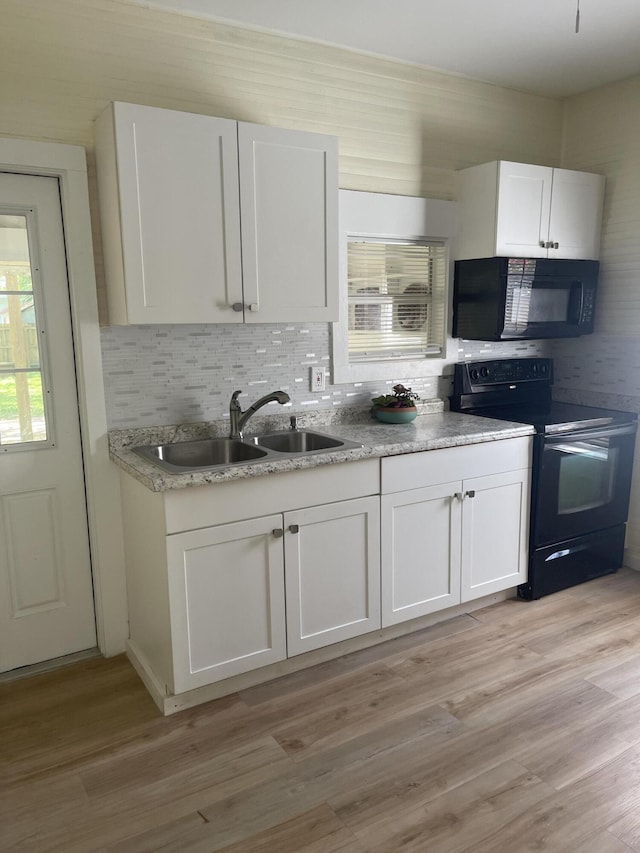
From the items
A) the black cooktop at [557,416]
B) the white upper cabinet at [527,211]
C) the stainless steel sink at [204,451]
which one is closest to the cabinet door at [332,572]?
the stainless steel sink at [204,451]

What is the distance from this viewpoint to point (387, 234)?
3.17 metres

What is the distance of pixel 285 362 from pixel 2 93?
1.49 meters

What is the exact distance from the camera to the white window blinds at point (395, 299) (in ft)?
10.5

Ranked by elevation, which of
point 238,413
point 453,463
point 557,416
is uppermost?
point 238,413

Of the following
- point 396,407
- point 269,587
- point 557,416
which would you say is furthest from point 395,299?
point 269,587

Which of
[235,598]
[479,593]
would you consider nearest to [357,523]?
[235,598]

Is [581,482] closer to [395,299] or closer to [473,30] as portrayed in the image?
[395,299]

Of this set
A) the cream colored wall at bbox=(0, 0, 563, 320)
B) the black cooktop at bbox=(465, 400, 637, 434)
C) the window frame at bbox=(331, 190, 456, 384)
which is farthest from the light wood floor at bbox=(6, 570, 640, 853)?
the cream colored wall at bbox=(0, 0, 563, 320)

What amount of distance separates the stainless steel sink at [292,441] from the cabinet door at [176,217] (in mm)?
621

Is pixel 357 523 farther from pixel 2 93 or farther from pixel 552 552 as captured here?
pixel 2 93

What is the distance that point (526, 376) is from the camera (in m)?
3.69

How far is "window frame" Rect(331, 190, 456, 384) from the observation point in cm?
306

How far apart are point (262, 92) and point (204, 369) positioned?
1213mm

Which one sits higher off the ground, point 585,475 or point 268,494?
point 268,494
